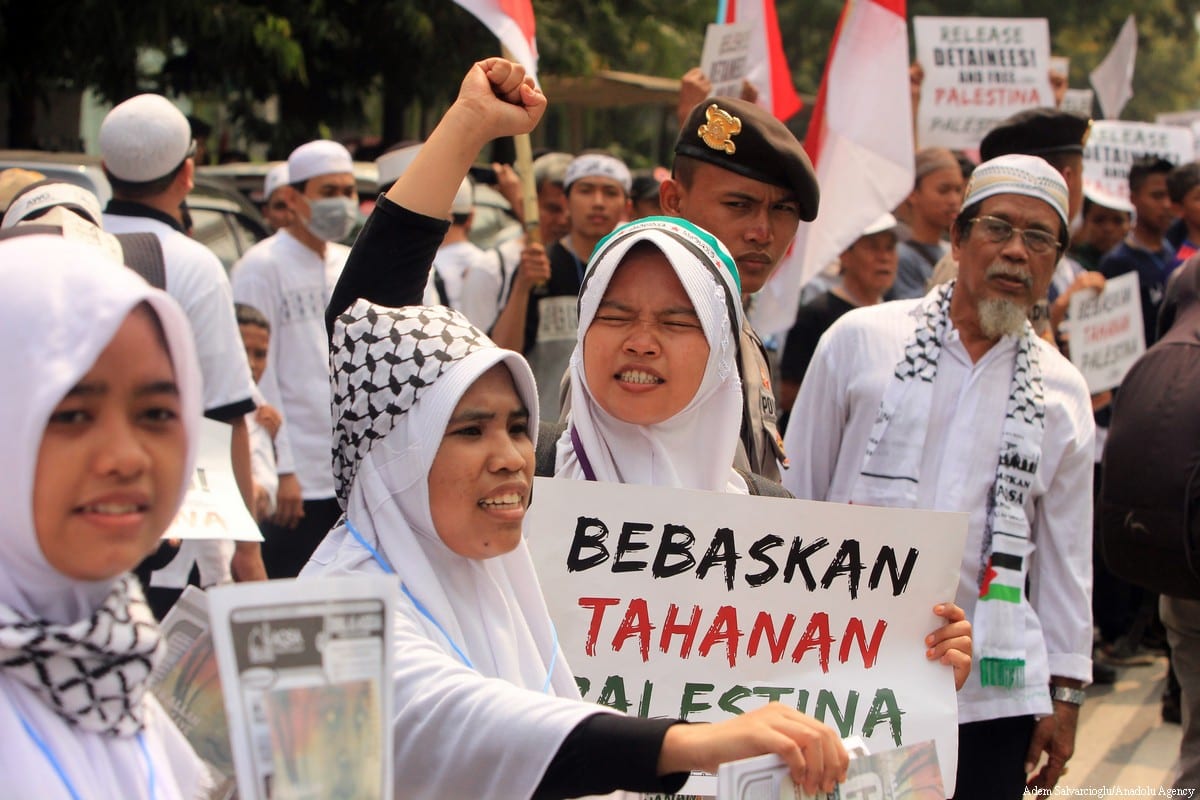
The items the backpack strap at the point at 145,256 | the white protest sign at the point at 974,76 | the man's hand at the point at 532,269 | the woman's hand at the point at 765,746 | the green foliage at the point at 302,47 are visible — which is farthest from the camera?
the green foliage at the point at 302,47

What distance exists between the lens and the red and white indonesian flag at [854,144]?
6.27 m

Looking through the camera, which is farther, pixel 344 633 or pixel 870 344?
pixel 870 344

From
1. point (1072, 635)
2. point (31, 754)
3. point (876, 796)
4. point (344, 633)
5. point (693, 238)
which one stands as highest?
point (693, 238)

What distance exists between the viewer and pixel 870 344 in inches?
166

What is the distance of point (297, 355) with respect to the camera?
6.47 meters

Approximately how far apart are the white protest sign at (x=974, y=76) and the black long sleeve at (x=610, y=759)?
8355mm

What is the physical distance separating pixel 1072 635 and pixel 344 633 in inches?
112

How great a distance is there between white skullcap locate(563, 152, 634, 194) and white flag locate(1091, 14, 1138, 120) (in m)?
6.99

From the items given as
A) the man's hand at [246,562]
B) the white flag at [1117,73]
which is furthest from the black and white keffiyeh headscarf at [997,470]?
the white flag at [1117,73]

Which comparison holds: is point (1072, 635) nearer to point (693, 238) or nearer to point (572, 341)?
point (693, 238)

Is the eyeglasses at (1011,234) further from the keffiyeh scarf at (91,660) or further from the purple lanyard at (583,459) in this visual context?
the keffiyeh scarf at (91,660)

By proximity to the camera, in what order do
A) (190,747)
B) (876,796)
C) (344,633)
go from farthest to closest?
1. (876,796)
2. (190,747)
3. (344,633)

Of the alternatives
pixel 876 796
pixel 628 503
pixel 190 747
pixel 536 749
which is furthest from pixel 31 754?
pixel 628 503

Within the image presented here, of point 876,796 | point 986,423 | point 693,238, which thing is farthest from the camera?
point 986,423
